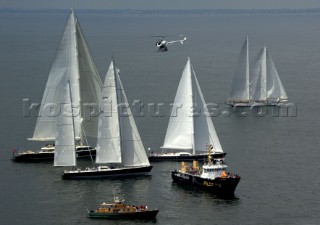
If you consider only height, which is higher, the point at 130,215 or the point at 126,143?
the point at 126,143

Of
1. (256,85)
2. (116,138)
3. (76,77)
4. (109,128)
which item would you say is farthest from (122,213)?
(256,85)

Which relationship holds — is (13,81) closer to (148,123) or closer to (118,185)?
(148,123)

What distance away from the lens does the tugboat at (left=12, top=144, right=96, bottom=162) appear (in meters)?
101

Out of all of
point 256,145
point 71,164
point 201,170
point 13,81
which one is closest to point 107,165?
point 71,164

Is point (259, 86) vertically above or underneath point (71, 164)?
above

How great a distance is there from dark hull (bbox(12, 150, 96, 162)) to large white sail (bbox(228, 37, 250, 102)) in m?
45.6

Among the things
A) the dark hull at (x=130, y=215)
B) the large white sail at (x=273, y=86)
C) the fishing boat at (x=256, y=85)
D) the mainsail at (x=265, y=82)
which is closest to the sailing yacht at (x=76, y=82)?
the dark hull at (x=130, y=215)

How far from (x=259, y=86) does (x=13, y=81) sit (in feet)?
169

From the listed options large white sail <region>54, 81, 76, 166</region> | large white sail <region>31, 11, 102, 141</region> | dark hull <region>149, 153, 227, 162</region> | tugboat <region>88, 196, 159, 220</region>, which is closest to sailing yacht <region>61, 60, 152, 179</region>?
large white sail <region>54, 81, 76, 166</region>

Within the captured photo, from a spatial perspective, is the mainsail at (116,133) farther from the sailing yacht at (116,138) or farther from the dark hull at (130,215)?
the dark hull at (130,215)

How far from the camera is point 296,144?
110 meters

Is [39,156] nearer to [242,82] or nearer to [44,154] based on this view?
[44,154]

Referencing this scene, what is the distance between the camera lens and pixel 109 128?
93.5m

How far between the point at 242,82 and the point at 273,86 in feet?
18.6
